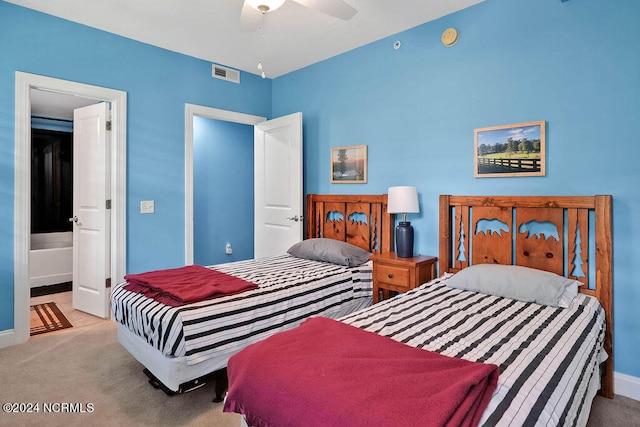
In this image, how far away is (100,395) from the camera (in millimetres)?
2182

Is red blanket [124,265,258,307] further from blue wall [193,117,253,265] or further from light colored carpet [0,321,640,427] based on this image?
blue wall [193,117,253,265]

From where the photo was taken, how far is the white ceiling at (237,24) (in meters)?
2.80

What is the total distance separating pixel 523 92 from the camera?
2.59 metres

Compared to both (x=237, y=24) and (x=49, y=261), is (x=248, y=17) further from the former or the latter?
(x=49, y=261)

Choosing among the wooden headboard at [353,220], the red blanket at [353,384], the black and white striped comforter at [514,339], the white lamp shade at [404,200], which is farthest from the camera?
the wooden headboard at [353,220]

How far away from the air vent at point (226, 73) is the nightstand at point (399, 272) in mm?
2624

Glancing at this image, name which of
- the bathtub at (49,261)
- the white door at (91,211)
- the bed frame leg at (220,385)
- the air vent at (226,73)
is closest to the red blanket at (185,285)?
the bed frame leg at (220,385)

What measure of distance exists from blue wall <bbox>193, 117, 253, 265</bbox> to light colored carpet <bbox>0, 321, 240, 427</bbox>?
6.88 ft

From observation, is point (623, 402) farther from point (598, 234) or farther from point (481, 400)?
point (481, 400)

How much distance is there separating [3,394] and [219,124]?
3673 mm

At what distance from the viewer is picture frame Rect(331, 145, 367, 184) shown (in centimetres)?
362

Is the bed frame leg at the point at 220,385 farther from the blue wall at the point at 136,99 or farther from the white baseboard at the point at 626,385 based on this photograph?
the white baseboard at the point at 626,385

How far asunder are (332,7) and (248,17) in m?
0.55

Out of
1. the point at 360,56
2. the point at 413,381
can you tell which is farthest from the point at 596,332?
the point at 360,56
